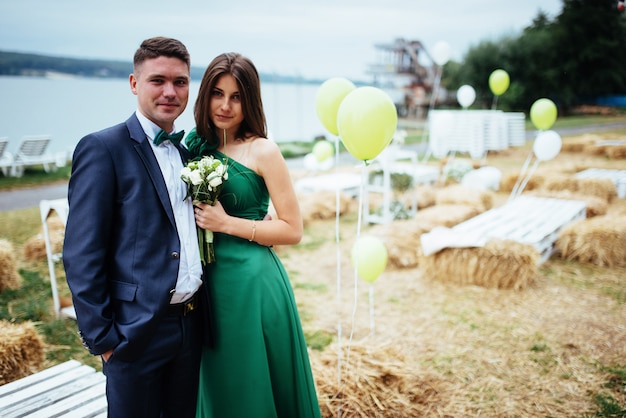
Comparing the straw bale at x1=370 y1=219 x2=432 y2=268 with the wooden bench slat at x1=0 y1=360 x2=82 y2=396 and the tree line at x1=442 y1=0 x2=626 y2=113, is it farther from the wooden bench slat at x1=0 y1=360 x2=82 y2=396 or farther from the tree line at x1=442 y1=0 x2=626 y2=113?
the tree line at x1=442 y1=0 x2=626 y2=113

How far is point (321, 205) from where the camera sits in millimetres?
8602

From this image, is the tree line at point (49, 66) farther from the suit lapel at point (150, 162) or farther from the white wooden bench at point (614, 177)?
the suit lapel at point (150, 162)

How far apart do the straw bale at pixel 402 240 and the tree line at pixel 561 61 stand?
28602mm

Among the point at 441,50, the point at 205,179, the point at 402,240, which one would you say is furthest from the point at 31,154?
the point at 205,179

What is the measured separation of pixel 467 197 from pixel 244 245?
6868 millimetres

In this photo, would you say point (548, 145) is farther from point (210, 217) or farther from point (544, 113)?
point (210, 217)

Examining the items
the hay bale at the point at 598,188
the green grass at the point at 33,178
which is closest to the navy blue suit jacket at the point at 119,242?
the hay bale at the point at 598,188

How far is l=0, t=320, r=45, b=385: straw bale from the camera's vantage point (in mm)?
3181

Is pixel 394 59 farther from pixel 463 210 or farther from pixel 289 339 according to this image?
pixel 289 339

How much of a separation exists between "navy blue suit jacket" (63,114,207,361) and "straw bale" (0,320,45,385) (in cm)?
207

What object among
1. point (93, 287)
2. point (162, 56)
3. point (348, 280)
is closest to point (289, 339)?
point (93, 287)

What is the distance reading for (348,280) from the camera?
19.3 ft

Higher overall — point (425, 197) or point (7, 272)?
point (425, 197)

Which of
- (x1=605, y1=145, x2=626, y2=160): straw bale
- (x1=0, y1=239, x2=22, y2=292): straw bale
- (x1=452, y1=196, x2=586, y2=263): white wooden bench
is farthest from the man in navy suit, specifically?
(x1=605, y1=145, x2=626, y2=160): straw bale
